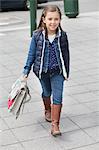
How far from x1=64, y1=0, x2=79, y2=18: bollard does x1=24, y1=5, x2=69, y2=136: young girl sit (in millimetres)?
10033

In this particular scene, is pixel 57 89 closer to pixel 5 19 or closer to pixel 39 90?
pixel 39 90

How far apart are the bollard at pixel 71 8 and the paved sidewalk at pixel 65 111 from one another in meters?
4.85

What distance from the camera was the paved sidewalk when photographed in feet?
15.2

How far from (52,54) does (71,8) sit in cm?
1029

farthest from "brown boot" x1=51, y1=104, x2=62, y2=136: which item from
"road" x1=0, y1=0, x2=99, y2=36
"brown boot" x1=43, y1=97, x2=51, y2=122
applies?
"road" x1=0, y1=0, x2=99, y2=36

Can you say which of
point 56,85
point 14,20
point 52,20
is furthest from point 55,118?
point 14,20

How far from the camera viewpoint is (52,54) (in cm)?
473

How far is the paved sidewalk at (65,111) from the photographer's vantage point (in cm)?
462

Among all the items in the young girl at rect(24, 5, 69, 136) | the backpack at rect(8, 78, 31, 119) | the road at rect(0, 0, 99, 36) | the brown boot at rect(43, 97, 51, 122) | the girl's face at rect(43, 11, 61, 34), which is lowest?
the road at rect(0, 0, 99, 36)

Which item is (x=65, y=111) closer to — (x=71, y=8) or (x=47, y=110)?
Answer: (x=47, y=110)

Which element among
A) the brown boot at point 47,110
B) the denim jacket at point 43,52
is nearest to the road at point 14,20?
the brown boot at point 47,110

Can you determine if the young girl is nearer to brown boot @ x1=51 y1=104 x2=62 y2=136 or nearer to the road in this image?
brown boot @ x1=51 y1=104 x2=62 y2=136

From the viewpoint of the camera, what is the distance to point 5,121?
530 centimetres

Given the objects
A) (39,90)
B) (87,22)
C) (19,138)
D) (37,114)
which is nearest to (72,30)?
(87,22)
